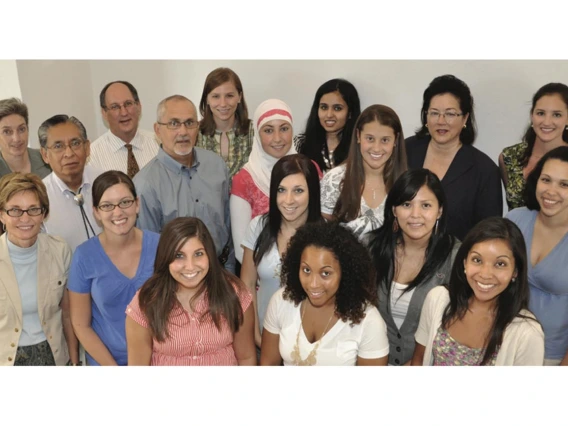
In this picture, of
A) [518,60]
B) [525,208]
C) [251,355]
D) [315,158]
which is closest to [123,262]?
[251,355]

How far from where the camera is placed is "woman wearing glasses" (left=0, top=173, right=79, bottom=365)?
268 centimetres

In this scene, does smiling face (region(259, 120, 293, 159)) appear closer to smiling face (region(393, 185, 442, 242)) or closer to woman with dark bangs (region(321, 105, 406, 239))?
woman with dark bangs (region(321, 105, 406, 239))

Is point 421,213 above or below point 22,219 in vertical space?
below

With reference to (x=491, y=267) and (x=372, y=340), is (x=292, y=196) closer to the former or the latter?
(x=372, y=340)

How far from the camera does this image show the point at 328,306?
2549mm

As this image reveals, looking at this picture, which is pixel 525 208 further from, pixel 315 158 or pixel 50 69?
pixel 50 69

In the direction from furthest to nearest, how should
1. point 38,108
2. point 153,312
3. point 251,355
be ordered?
point 38,108
point 251,355
point 153,312

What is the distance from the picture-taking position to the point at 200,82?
322cm

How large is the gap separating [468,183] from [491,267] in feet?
2.47

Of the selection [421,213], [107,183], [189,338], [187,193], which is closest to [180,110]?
[187,193]

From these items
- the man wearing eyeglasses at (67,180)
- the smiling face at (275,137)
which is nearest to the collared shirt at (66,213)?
the man wearing eyeglasses at (67,180)

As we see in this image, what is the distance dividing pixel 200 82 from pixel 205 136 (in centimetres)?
29

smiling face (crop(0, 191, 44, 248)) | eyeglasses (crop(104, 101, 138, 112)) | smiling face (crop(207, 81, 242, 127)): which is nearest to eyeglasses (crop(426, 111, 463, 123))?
smiling face (crop(207, 81, 242, 127))

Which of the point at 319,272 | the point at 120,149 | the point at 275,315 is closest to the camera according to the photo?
the point at 319,272
